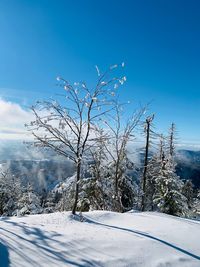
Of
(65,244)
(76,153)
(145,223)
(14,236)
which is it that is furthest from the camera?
(76,153)

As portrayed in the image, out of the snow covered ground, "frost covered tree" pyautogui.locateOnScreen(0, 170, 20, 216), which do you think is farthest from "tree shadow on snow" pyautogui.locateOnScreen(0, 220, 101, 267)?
"frost covered tree" pyautogui.locateOnScreen(0, 170, 20, 216)

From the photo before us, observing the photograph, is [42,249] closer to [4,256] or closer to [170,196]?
[4,256]

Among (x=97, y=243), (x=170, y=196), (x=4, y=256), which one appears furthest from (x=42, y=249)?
(x=170, y=196)

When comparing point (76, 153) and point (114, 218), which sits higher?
point (76, 153)

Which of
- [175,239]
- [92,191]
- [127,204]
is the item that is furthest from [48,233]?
[127,204]

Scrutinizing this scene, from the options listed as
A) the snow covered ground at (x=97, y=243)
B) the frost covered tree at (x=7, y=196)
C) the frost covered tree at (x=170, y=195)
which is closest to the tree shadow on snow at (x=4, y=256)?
the snow covered ground at (x=97, y=243)

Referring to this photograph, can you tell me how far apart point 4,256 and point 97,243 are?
6.84 ft

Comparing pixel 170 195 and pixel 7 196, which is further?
pixel 7 196

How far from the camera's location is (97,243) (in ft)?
21.6

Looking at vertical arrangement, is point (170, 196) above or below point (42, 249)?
above

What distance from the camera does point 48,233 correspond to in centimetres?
730

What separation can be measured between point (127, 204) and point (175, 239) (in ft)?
53.0

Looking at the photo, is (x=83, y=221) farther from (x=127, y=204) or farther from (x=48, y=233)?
(x=127, y=204)

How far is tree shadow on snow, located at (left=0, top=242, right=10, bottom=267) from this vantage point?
5.23 meters
